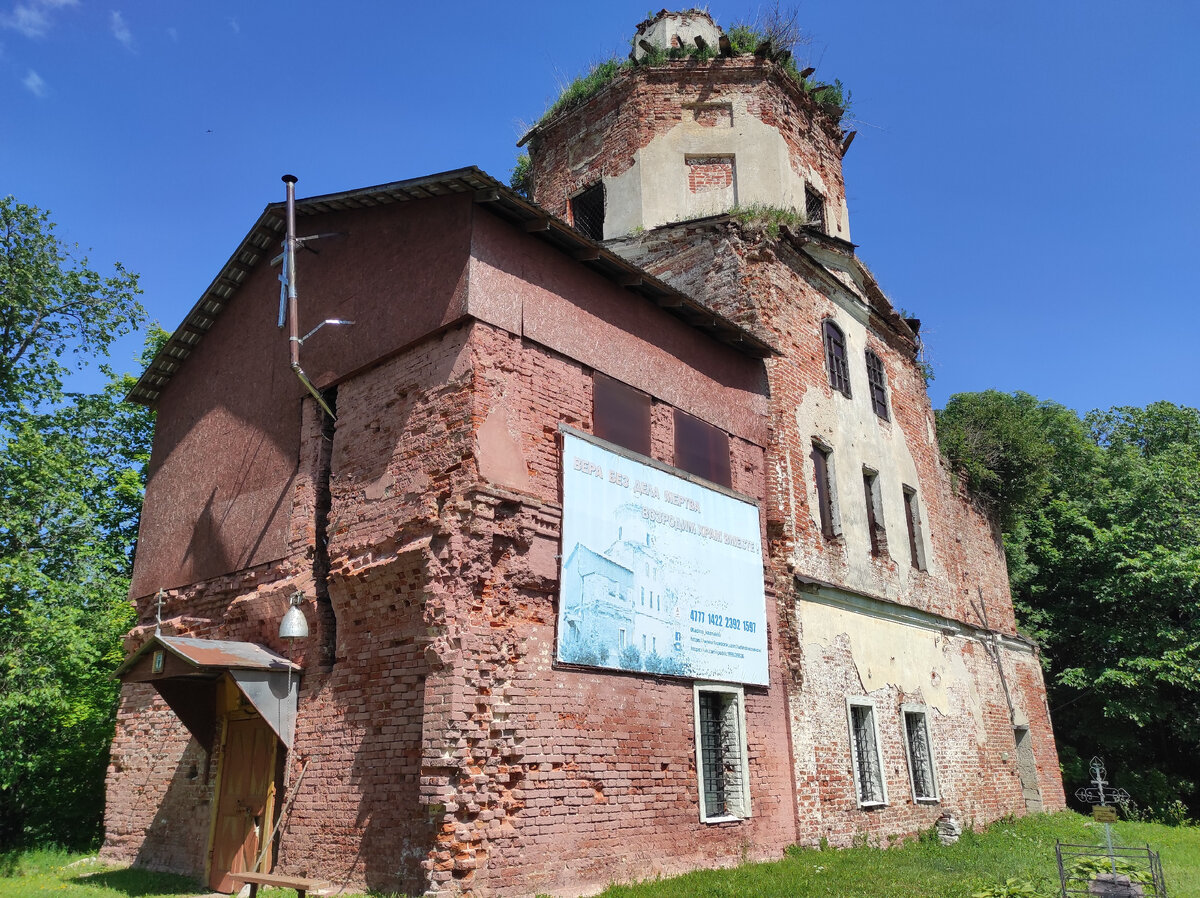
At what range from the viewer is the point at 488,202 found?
10461mm

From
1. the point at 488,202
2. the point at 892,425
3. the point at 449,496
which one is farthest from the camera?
the point at 892,425

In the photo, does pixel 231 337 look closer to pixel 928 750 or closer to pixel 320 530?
pixel 320 530

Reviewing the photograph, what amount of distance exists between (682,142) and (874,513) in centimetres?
838

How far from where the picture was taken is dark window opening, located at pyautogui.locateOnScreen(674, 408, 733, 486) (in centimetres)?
1234

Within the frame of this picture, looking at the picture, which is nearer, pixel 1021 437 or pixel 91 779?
pixel 91 779

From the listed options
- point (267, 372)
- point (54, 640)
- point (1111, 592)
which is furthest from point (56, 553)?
point (1111, 592)

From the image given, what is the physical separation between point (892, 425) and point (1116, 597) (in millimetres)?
9589

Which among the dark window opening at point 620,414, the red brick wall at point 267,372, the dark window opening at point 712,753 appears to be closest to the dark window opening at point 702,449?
the dark window opening at point 620,414

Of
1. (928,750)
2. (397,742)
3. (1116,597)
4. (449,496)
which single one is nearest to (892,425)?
(928,750)

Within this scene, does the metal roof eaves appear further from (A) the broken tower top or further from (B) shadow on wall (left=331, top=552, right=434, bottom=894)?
(A) the broken tower top

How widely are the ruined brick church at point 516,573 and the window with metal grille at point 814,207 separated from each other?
7.72 ft

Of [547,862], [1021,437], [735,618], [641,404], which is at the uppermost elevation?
[1021,437]

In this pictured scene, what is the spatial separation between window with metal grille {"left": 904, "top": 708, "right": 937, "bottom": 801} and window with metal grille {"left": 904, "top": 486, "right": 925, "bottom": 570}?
302 cm

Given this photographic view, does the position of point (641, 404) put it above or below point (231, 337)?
below
